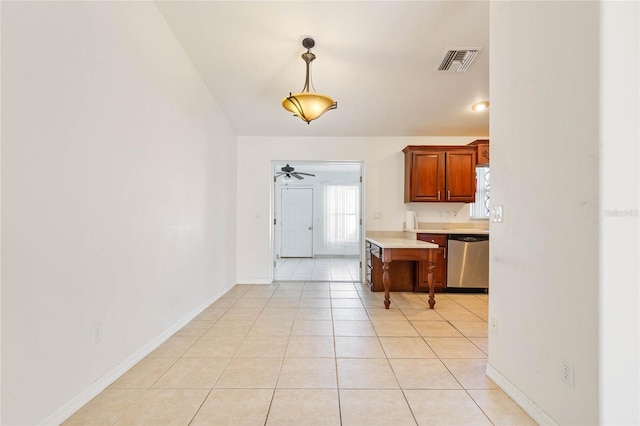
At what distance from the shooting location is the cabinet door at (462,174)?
4277mm

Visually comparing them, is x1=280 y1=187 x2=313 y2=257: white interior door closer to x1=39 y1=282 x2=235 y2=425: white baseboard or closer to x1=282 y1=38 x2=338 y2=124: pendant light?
x1=39 y1=282 x2=235 y2=425: white baseboard

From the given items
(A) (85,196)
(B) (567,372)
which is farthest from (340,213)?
(B) (567,372)

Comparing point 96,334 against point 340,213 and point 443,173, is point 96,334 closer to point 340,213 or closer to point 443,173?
point 443,173

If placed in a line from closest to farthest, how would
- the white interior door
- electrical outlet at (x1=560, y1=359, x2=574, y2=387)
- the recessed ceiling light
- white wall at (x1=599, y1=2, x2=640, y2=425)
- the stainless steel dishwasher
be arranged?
white wall at (x1=599, y1=2, x2=640, y2=425) < electrical outlet at (x1=560, y1=359, x2=574, y2=387) < the recessed ceiling light < the stainless steel dishwasher < the white interior door

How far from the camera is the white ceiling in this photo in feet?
8.14

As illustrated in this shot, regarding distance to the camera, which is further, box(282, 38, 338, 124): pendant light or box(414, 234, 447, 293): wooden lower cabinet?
box(414, 234, 447, 293): wooden lower cabinet

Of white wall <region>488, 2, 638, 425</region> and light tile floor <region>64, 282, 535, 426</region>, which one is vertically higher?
white wall <region>488, 2, 638, 425</region>

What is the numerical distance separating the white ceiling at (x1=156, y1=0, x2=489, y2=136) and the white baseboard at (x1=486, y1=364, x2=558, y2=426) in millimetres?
2801

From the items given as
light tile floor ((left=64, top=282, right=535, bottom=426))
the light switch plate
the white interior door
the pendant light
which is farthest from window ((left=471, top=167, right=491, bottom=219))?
the white interior door

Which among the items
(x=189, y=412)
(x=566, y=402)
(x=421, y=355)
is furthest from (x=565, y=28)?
(x=189, y=412)

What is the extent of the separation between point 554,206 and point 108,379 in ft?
8.99

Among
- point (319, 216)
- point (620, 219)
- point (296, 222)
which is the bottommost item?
point (296, 222)

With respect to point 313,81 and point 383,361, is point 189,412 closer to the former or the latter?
point 383,361

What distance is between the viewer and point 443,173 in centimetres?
430
